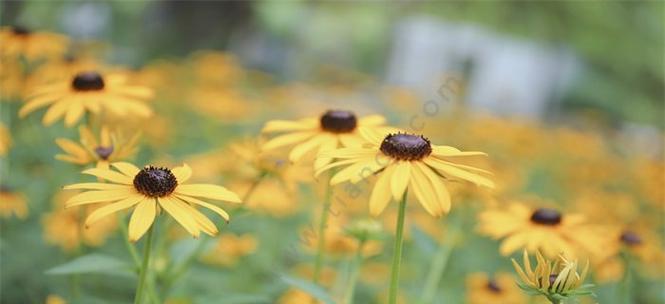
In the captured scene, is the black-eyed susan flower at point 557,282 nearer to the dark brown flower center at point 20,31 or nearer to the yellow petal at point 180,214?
the yellow petal at point 180,214

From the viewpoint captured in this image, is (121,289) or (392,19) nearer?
(121,289)

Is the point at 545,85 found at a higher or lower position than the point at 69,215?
lower

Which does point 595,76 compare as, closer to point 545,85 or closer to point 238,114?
point 545,85

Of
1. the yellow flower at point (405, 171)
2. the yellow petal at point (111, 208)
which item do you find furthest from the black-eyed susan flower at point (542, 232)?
the yellow petal at point (111, 208)

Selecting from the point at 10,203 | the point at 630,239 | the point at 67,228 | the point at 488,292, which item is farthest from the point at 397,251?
the point at 10,203

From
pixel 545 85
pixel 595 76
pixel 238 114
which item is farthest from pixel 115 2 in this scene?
pixel 595 76

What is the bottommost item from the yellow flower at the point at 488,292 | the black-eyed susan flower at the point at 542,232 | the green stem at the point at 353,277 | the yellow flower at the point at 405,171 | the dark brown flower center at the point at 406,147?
the yellow flower at the point at 488,292
